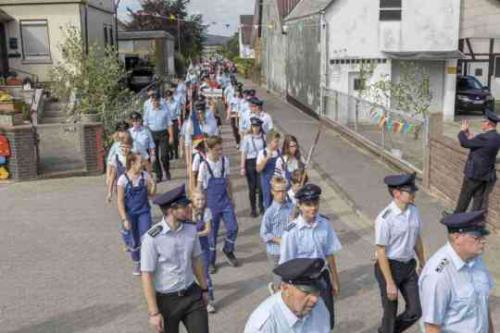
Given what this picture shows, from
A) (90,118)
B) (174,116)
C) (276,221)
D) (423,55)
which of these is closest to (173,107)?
(174,116)

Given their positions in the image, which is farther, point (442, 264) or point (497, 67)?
point (497, 67)

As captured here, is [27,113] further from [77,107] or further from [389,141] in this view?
[389,141]

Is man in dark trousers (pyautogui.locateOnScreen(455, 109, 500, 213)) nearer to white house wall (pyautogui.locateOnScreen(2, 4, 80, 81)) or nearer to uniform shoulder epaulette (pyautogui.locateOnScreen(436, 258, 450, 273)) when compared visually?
uniform shoulder epaulette (pyautogui.locateOnScreen(436, 258, 450, 273))

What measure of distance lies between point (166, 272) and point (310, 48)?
22.4 meters

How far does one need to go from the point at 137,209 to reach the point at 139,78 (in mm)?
27946

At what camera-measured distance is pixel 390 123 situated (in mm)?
14828

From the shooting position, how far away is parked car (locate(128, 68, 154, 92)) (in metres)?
33.9

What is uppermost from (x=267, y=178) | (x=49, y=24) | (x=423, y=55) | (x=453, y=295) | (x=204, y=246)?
(x=49, y=24)

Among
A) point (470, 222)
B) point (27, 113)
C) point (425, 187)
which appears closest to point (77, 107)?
point (27, 113)

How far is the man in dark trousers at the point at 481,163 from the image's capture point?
9.54 meters

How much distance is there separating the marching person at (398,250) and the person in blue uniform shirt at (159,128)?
8539mm

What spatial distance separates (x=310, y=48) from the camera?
26.6 m

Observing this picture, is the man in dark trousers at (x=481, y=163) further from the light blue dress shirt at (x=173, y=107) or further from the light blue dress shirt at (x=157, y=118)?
the light blue dress shirt at (x=173, y=107)

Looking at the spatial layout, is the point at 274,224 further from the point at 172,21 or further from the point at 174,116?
the point at 172,21
